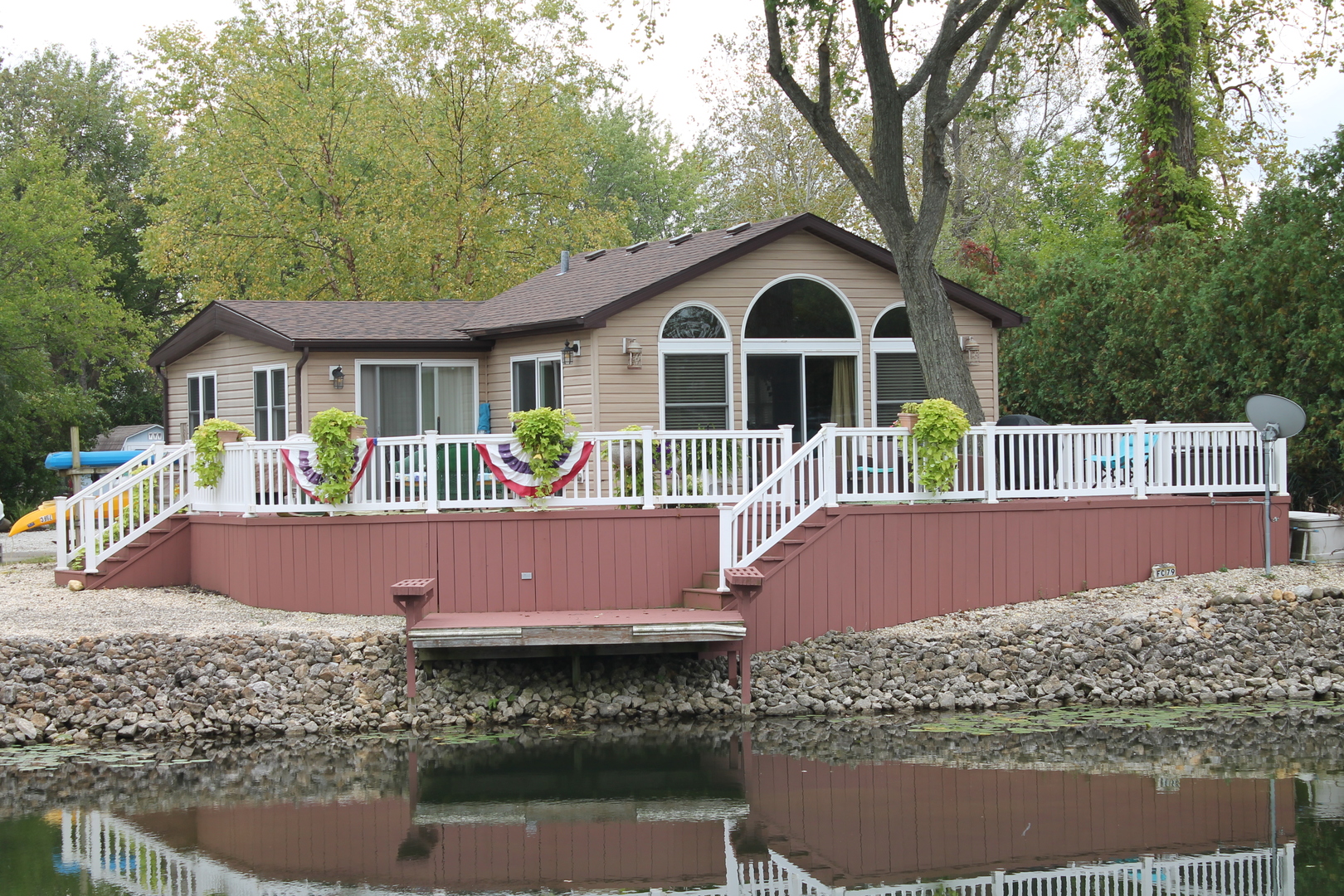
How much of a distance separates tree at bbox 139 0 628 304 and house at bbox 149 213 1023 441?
34.0 feet

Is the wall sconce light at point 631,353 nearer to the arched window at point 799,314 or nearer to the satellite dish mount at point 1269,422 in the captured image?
the arched window at point 799,314

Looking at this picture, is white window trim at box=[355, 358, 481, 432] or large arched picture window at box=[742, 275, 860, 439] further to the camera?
white window trim at box=[355, 358, 481, 432]

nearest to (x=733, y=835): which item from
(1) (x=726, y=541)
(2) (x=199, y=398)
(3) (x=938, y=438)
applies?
(1) (x=726, y=541)

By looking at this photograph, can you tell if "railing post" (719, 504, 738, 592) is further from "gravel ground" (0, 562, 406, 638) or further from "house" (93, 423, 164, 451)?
"house" (93, 423, 164, 451)

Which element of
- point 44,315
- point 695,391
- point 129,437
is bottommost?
point 129,437

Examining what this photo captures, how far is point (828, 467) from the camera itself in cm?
1240

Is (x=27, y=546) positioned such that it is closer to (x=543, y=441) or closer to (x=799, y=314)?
(x=543, y=441)

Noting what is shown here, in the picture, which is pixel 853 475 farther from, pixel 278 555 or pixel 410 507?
pixel 278 555

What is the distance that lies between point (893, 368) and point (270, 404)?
8.49 metres

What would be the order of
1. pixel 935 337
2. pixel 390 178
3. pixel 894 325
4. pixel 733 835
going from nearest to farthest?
pixel 733 835, pixel 935 337, pixel 894 325, pixel 390 178

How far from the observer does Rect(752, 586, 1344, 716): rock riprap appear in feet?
37.0

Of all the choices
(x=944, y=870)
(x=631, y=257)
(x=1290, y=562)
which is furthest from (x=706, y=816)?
(x=631, y=257)

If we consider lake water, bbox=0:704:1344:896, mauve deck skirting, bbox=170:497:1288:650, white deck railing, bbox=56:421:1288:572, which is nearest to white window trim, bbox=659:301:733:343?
white deck railing, bbox=56:421:1288:572

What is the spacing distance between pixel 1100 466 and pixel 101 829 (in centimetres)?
988
